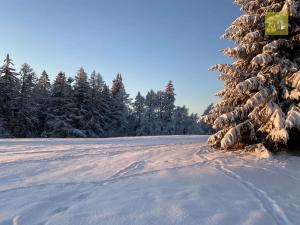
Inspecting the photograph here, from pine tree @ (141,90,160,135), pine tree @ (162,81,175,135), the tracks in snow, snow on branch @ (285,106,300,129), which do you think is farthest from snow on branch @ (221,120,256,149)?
pine tree @ (162,81,175,135)

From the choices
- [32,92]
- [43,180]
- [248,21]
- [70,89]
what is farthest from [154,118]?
[43,180]

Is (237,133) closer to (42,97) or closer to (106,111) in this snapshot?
(106,111)

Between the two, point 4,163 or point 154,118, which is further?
point 154,118

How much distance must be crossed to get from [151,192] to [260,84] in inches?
236

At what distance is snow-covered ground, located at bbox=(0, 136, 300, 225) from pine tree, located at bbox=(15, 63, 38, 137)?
34396 millimetres

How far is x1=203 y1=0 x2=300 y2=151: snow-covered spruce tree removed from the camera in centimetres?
929

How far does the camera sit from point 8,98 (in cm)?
4012

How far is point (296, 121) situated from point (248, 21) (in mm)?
4126

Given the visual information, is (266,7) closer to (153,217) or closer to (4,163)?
(153,217)

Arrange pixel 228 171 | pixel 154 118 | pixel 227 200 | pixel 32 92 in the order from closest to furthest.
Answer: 1. pixel 227 200
2. pixel 228 171
3. pixel 32 92
4. pixel 154 118

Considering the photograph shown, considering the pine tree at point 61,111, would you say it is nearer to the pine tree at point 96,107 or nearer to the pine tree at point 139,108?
the pine tree at point 96,107

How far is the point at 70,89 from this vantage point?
150 ft

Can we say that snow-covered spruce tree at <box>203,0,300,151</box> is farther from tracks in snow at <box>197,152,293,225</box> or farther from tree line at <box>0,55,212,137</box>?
tree line at <box>0,55,212,137</box>

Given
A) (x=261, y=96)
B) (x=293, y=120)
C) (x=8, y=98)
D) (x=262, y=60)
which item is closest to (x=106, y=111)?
(x=8, y=98)
